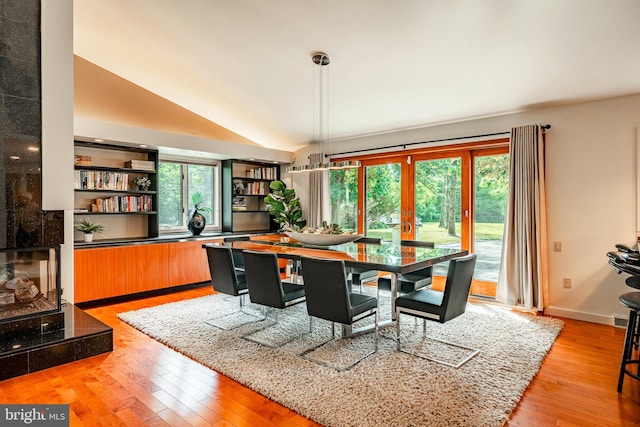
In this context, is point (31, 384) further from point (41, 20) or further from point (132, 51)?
point (132, 51)

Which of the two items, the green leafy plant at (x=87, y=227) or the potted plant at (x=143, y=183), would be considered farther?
the potted plant at (x=143, y=183)

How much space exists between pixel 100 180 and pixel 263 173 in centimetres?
271

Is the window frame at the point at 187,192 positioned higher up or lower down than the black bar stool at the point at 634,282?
higher up

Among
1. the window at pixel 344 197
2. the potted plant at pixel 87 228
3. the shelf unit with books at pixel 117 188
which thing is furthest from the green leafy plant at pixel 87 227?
the window at pixel 344 197

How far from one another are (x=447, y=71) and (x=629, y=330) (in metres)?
2.70

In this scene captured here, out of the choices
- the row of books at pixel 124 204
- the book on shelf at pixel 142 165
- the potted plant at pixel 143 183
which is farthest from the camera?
the potted plant at pixel 143 183

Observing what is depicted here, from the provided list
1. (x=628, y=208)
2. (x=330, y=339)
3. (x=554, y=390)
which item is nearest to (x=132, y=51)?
(x=330, y=339)

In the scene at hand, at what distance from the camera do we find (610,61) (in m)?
3.25

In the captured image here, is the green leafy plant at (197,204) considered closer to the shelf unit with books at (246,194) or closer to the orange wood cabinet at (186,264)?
the shelf unit with books at (246,194)

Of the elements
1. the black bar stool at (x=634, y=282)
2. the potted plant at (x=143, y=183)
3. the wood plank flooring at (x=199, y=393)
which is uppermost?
the potted plant at (x=143, y=183)

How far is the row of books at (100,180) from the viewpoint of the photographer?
456 cm

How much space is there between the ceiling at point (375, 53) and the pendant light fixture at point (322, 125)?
0.26ft

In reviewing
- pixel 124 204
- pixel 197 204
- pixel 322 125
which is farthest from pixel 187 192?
pixel 322 125

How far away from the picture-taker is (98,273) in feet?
14.6
